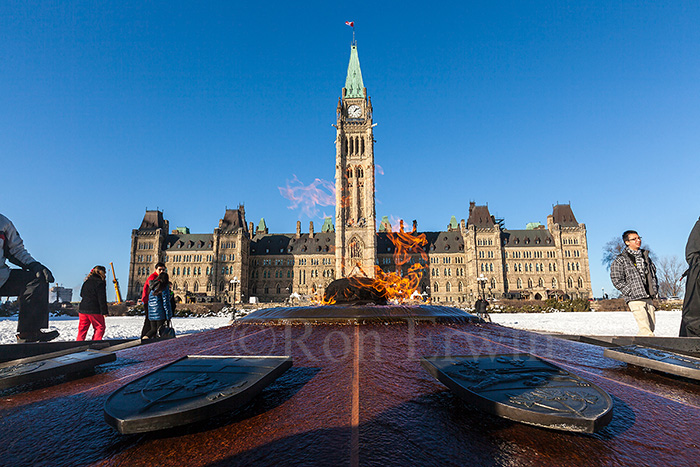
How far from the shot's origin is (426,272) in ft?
216

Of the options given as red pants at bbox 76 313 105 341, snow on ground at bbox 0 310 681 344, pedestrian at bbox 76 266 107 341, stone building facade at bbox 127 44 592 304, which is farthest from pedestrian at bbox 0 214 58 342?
stone building facade at bbox 127 44 592 304

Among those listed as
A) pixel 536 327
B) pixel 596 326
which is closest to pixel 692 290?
pixel 596 326

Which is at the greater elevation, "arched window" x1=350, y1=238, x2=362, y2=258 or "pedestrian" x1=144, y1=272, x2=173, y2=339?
"arched window" x1=350, y1=238, x2=362, y2=258

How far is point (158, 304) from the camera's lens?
593 centimetres

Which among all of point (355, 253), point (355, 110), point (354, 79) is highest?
point (354, 79)

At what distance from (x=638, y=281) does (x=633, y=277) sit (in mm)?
75

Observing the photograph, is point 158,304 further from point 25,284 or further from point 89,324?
point 89,324

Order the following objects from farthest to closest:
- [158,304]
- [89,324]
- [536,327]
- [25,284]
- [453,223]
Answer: [453,223] < [536,327] < [89,324] < [158,304] < [25,284]

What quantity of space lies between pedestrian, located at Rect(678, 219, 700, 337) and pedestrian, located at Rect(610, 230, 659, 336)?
16.9 inches

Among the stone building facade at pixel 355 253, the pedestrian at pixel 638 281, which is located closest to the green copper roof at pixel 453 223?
the stone building facade at pixel 355 253

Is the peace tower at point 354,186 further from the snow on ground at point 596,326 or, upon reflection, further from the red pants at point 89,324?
the red pants at point 89,324

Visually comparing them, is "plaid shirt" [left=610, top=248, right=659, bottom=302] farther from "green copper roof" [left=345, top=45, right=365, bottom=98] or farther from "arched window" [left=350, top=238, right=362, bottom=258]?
"green copper roof" [left=345, top=45, right=365, bottom=98]

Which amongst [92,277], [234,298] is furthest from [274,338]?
[234,298]

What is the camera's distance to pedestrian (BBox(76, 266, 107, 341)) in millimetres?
6680
